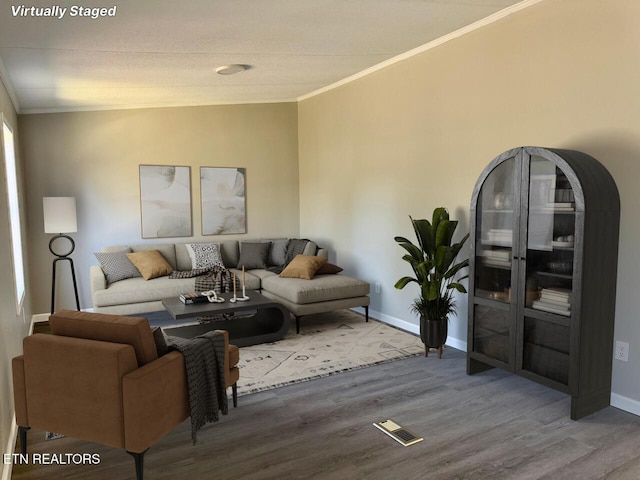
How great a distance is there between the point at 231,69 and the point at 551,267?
3232mm

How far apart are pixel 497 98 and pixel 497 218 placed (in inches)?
44.0

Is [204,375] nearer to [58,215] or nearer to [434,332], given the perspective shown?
[434,332]

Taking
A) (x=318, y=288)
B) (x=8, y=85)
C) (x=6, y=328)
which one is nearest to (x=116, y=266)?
(x=8, y=85)

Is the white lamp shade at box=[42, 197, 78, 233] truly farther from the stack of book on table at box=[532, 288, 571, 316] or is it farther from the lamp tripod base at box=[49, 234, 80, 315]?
the stack of book on table at box=[532, 288, 571, 316]

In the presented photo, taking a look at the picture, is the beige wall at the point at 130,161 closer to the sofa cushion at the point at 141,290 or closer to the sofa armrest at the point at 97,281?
the sofa armrest at the point at 97,281

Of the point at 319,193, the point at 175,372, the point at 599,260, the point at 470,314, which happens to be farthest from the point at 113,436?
the point at 319,193

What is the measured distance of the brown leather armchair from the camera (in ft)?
7.68

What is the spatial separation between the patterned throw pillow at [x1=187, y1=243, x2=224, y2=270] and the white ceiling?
6.33 ft

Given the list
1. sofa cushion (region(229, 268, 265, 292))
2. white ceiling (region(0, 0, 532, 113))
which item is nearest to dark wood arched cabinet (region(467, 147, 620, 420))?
white ceiling (region(0, 0, 532, 113))

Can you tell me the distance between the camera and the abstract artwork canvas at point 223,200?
6590 millimetres

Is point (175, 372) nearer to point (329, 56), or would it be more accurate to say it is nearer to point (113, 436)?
point (113, 436)

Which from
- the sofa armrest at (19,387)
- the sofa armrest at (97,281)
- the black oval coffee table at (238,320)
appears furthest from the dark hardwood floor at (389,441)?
the sofa armrest at (97,281)

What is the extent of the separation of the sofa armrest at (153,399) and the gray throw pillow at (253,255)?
146 inches

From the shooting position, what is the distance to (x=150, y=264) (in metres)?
5.64
